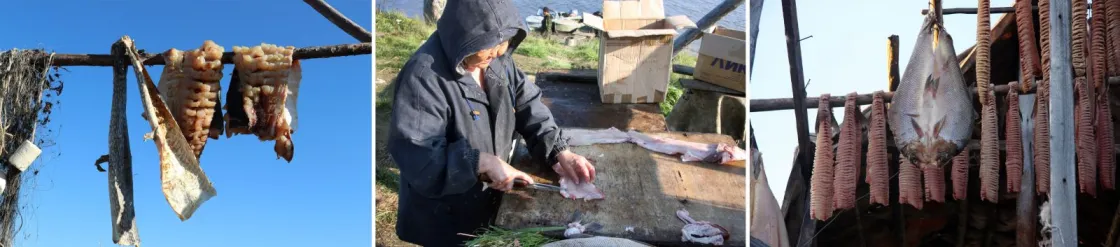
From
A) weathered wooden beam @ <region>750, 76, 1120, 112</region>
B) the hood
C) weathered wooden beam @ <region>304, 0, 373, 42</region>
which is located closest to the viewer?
the hood

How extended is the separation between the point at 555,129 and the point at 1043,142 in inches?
71.1

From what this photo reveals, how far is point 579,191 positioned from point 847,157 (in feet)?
3.36

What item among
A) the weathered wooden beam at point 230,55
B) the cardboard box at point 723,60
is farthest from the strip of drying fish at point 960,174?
the weathered wooden beam at point 230,55

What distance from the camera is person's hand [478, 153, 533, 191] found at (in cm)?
269

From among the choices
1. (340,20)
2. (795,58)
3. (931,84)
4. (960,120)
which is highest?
(340,20)

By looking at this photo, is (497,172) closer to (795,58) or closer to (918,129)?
(795,58)

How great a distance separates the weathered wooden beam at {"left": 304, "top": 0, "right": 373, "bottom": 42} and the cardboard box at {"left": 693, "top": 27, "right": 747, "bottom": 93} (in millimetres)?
2053

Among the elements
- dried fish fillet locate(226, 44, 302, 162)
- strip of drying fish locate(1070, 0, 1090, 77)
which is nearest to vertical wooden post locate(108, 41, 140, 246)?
dried fish fillet locate(226, 44, 302, 162)

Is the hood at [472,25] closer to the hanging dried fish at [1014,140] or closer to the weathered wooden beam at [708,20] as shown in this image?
the hanging dried fish at [1014,140]

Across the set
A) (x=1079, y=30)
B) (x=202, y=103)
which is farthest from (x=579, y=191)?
(x=1079, y=30)

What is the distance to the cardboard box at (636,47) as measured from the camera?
9.83 feet

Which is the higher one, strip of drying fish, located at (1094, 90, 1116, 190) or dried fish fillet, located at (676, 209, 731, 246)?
strip of drying fish, located at (1094, 90, 1116, 190)

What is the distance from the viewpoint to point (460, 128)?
274 centimetres

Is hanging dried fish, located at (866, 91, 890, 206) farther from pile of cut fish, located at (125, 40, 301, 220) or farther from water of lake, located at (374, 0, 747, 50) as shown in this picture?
pile of cut fish, located at (125, 40, 301, 220)
